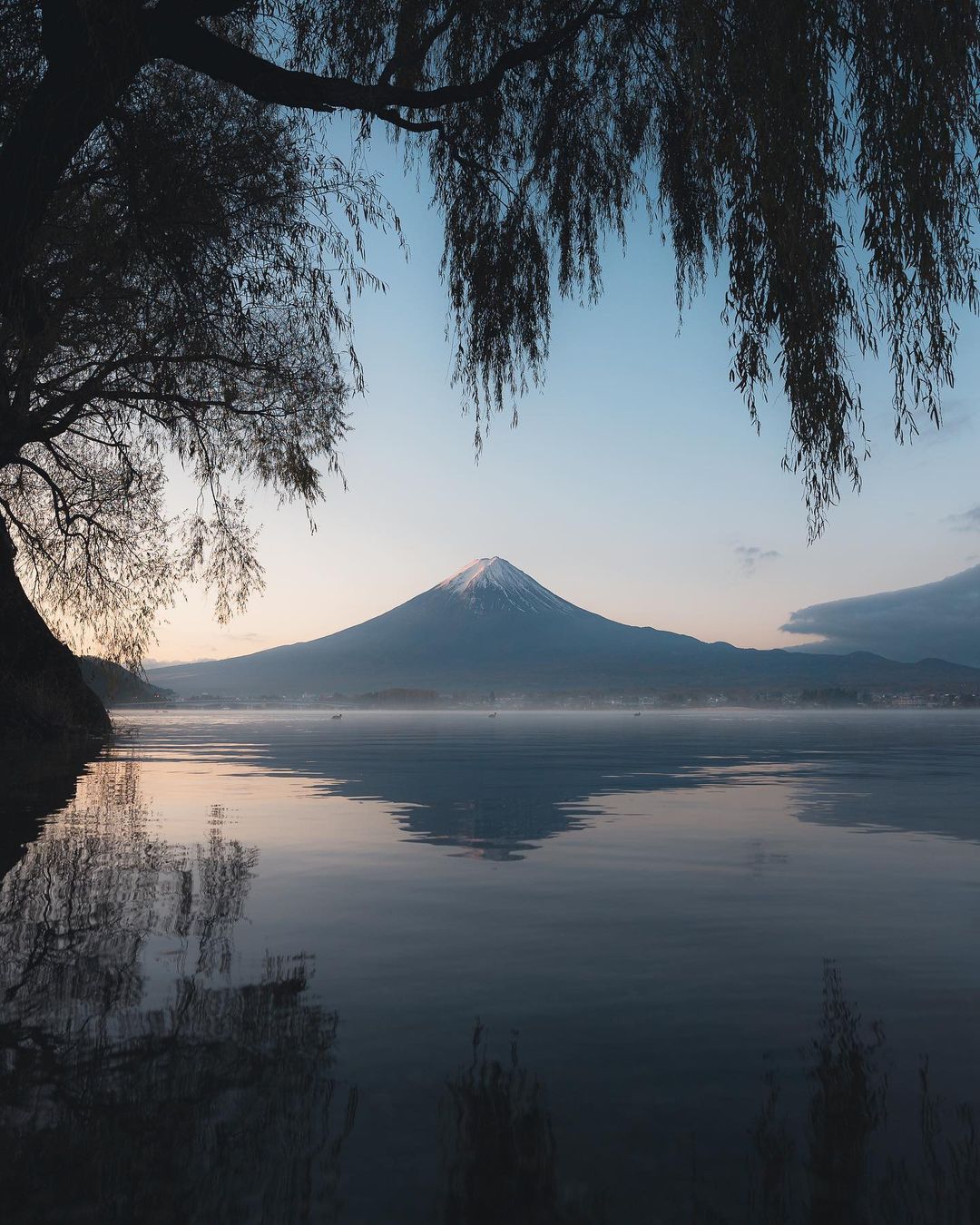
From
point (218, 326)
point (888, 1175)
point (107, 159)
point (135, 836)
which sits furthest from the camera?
point (218, 326)

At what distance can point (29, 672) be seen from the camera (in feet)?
58.5

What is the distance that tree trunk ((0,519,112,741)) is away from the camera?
16547 mm

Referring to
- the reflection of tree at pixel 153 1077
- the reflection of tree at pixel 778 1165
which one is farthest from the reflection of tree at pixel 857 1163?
the reflection of tree at pixel 153 1077

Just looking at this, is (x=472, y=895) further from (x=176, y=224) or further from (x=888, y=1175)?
(x=176, y=224)

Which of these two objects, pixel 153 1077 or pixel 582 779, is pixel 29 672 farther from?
pixel 153 1077

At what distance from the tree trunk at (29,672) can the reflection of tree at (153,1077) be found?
13306 millimetres

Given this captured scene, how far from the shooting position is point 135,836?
689 centimetres

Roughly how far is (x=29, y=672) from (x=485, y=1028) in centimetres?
1707

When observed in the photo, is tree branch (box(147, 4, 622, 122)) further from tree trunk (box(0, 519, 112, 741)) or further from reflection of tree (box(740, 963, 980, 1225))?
tree trunk (box(0, 519, 112, 741))

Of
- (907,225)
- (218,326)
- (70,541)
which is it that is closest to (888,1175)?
(907,225)

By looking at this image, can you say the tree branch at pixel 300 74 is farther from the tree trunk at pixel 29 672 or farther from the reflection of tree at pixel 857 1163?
the tree trunk at pixel 29 672

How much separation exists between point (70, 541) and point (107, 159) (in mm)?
7671

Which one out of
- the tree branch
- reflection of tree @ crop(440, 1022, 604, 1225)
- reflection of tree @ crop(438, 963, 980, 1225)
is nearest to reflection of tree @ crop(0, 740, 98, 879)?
reflection of tree @ crop(440, 1022, 604, 1225)

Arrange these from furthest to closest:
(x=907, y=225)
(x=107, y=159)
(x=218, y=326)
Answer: (x=218, y=326), (x=107, y=159), (x=907, y=225)
